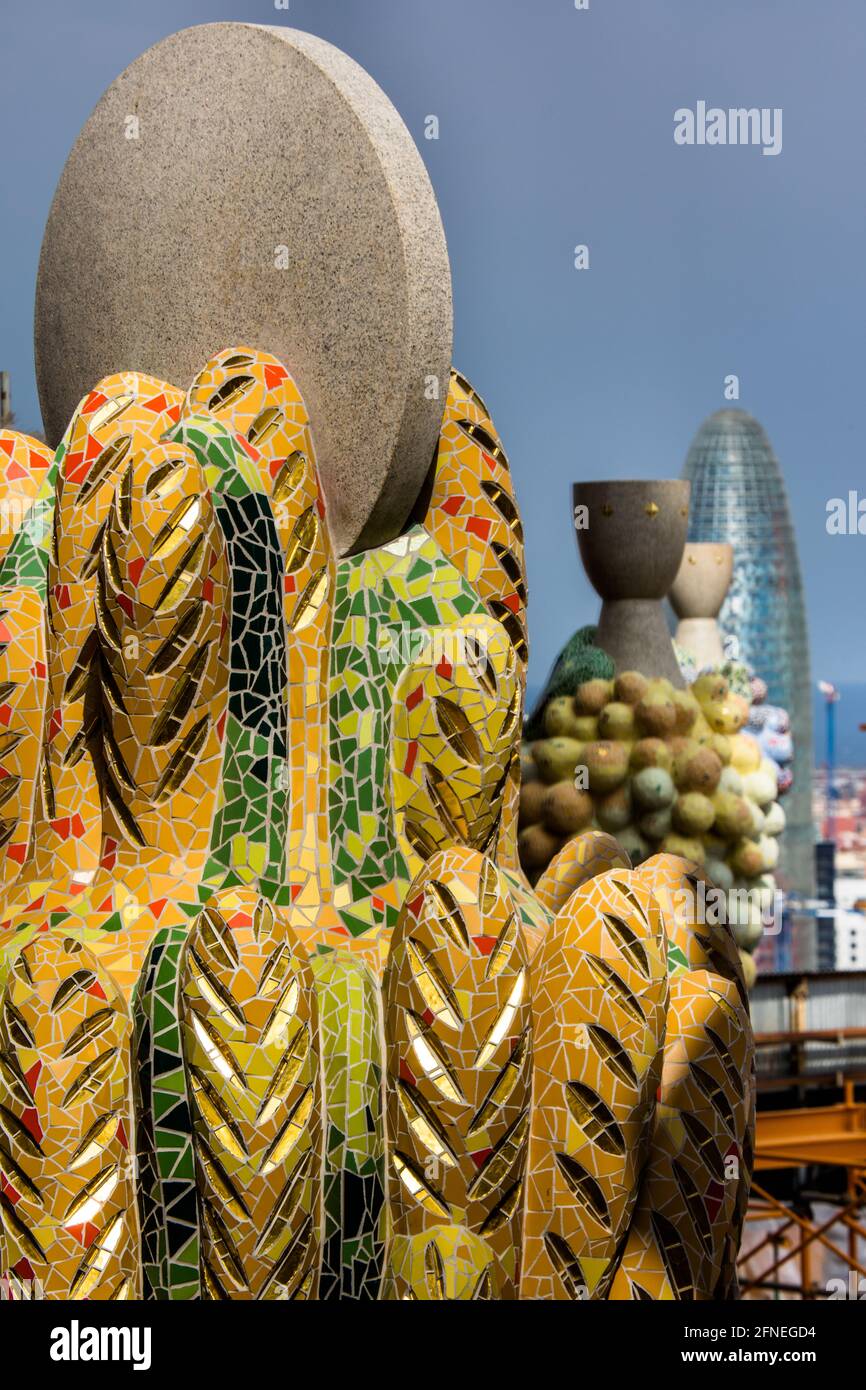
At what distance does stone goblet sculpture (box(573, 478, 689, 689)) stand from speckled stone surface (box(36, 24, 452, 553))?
4625mm

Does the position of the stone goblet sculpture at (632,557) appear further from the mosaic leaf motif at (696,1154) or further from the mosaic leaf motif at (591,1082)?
the mosaic leaf motif at (591,1082)

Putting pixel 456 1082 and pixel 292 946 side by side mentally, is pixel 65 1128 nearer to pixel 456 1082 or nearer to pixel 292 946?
pixel 292 946

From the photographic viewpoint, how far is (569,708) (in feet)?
32.7

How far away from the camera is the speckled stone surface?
5.61m

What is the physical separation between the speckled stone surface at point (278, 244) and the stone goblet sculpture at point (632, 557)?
4.63 meters

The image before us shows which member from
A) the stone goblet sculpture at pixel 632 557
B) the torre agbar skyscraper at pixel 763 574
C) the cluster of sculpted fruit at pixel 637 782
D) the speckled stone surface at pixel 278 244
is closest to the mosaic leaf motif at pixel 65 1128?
the speckled stone surface at pixel 278 244

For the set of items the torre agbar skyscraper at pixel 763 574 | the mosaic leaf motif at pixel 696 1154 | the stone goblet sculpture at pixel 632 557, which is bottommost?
the mosaic leaf motif at pixel 696 1154

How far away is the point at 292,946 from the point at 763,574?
65.8 feet

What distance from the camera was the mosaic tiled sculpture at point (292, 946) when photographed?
4938mm

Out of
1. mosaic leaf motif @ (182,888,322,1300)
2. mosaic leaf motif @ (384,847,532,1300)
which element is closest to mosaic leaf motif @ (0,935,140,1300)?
mosaic leaf motif @ (182,888,322,1300)

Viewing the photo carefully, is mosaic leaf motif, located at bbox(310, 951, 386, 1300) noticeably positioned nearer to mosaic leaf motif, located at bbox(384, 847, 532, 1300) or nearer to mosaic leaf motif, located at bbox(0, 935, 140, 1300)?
mosaic leaf motif, located at bbox(384, 847, 532, 1300)

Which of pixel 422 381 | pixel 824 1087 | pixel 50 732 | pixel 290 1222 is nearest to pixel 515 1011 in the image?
pixel 290 1222

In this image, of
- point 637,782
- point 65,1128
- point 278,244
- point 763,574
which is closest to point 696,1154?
point 65,1128
